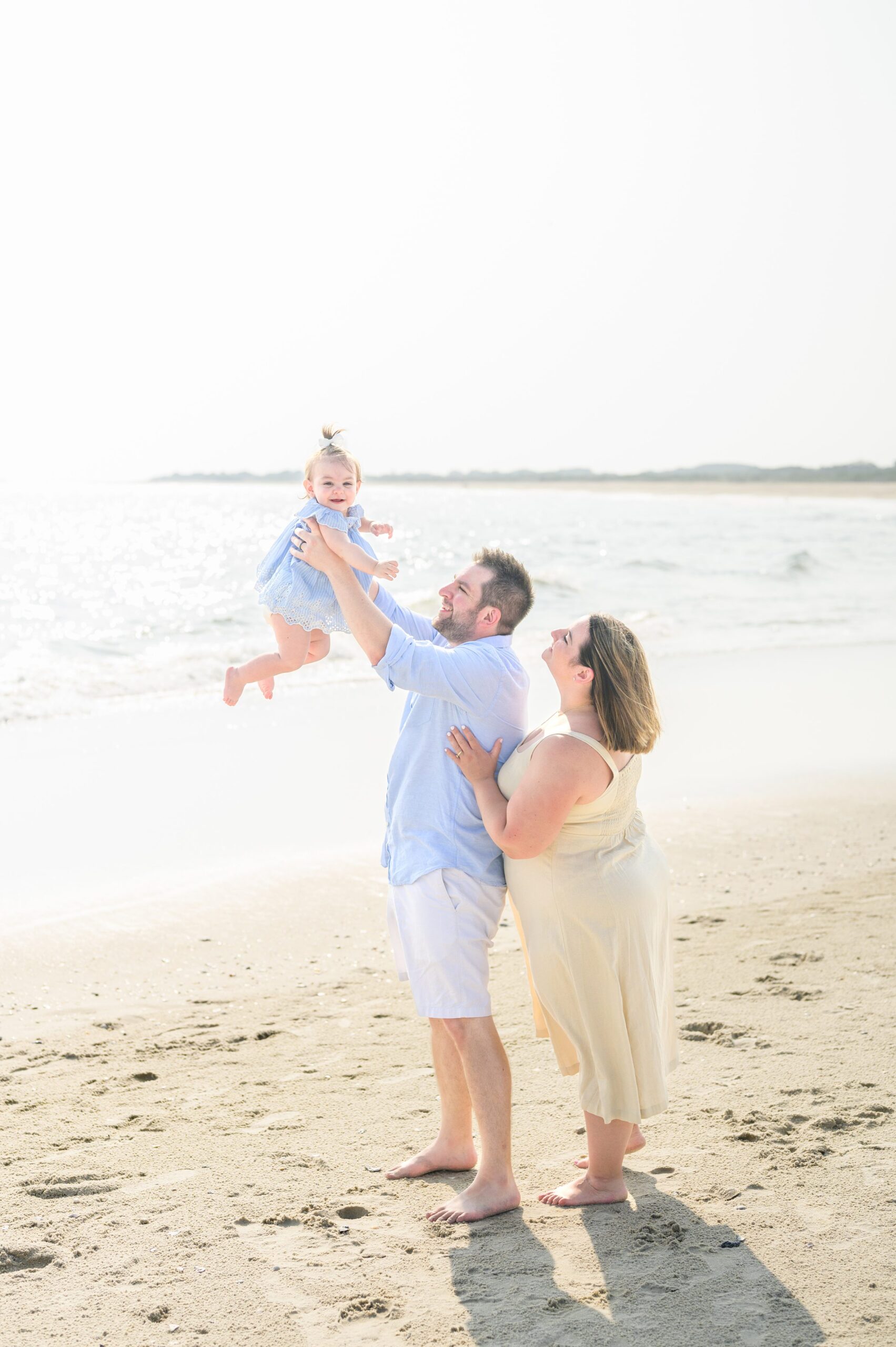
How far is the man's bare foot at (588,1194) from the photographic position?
3.34m

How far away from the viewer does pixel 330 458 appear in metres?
3.94

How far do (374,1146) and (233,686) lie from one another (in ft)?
5.38

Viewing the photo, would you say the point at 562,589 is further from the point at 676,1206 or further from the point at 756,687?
the point at 676,1206

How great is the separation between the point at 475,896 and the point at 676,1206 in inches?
39.3

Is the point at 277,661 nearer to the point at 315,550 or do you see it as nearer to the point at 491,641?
the point at 315,550

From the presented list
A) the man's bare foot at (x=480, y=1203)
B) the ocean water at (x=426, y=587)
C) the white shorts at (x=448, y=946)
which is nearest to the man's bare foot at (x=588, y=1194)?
the man's bare foot at (x=480, y=1203)

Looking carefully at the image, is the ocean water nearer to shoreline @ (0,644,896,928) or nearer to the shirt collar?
shoreline @ (0,644,896,928)

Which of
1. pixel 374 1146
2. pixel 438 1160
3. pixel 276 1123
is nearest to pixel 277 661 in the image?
pixel 276 1123

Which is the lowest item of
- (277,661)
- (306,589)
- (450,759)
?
(450,759)

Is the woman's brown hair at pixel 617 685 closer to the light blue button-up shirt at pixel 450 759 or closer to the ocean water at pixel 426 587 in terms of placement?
the light blue button-up shirt at pixel 450 759

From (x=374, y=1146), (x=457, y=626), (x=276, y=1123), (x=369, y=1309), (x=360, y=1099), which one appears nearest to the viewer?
(x=369, y=1309)

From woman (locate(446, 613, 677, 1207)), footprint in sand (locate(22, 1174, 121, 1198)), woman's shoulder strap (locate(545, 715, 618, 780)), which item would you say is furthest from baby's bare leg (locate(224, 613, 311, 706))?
footprint in sand (locate(22, 1174, 121, 1198))

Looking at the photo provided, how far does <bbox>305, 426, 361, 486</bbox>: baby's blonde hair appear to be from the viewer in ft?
12.9

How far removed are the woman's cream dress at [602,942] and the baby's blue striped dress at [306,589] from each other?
968mm
